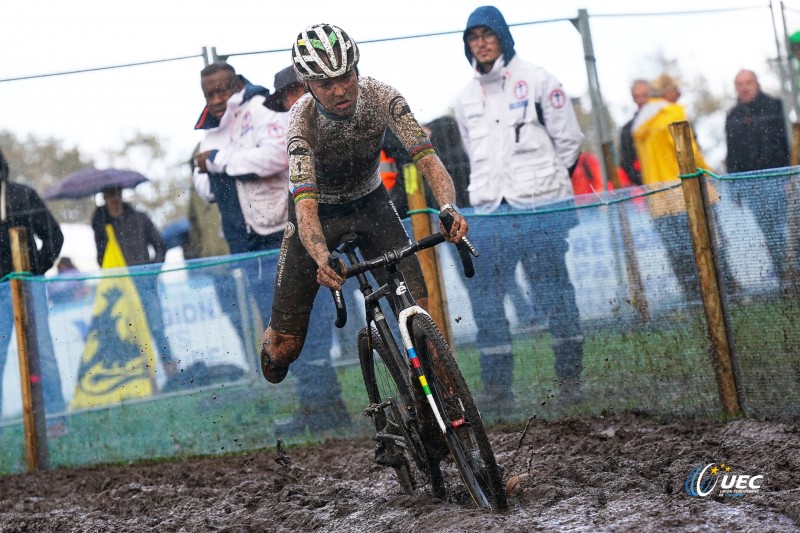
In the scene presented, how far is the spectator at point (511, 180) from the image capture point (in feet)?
29.1

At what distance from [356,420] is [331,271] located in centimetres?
388

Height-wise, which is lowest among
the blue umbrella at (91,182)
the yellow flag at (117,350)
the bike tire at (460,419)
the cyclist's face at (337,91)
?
the bike tire at (460,419)

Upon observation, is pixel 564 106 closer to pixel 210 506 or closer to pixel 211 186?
pixel 211 186

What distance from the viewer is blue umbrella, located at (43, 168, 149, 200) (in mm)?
10117

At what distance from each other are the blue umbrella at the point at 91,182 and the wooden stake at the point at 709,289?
4867 millimetres

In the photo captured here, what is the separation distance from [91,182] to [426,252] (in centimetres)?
318

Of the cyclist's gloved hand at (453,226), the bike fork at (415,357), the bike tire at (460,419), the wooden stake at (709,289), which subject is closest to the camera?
the bike tire at (460,419)

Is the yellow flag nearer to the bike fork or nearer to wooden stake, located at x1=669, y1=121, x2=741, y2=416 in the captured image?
the bike fork

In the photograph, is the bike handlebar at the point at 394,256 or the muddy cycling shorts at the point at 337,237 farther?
the muddy cycling shorts at the point at 337,237

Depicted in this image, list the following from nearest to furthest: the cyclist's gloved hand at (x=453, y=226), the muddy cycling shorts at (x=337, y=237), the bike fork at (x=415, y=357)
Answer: the bike fork at (x=415, y=357)
the cyclist's gloved hand at (x=453, y=226)
the muddy cycling shorts at (x=337, y=237)

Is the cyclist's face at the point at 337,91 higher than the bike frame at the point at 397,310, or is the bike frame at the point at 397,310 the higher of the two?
the cyclist's face at the point at 337,91

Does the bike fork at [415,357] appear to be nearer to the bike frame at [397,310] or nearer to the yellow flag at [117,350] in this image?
the bike frame at [397,310]

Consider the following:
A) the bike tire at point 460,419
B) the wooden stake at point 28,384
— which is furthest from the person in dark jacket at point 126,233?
the bike tire at point 460,419

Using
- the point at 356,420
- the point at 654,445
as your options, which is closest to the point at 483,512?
the point at 654,445
